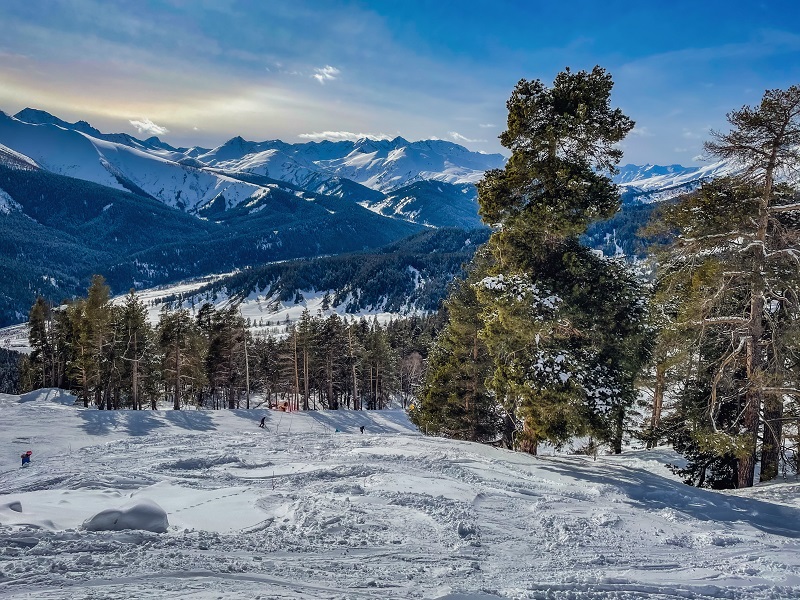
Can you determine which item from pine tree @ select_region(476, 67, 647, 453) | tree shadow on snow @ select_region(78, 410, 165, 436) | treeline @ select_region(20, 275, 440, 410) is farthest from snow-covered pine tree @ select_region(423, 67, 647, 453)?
tree shadow on snow @ select_region(78, 410, 165, 436)

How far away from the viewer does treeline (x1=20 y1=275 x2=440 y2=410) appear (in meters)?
41.8

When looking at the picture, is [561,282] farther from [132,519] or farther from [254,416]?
[254,416]

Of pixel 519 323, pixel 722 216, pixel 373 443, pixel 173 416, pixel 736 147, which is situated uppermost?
pixel 736 147

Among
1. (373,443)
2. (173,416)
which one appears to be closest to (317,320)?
(173,416)

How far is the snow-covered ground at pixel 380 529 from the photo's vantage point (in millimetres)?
6031

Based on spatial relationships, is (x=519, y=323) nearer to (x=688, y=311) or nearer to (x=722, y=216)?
(x=688, y=311)

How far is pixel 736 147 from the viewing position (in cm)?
1295

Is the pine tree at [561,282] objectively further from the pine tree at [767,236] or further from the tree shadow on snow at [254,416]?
the tree shadow on snow at [254,416]

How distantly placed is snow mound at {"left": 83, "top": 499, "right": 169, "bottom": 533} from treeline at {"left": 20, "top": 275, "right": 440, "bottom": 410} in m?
22.8

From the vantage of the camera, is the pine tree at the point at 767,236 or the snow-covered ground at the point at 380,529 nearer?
the snow-covered ground at the point at 380,529

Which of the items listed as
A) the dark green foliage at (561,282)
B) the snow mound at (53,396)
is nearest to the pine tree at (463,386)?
the dark green foliage at (561,282)

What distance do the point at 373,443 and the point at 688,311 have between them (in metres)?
11.2

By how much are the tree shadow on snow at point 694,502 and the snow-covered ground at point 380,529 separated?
0.06 m

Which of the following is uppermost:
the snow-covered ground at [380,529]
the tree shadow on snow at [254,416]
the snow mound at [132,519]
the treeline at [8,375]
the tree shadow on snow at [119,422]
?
the snow mound at [132,519]
